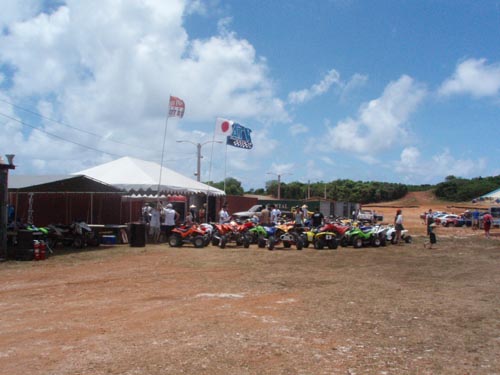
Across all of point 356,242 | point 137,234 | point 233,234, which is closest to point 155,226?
point 137,234

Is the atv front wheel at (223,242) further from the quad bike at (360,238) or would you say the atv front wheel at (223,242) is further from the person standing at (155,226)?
the quad bike at (360,238)

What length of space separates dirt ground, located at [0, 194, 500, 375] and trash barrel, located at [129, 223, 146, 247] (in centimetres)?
481

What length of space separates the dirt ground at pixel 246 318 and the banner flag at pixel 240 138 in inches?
569

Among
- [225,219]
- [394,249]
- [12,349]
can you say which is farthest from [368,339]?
[225,219]

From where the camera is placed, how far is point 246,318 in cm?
738

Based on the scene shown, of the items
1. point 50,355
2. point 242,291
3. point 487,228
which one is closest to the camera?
point 50,355

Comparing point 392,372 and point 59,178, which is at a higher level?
point 59,178

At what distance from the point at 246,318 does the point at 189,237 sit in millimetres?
11697

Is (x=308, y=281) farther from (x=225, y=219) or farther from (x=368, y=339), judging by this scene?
(x=225, y=219)

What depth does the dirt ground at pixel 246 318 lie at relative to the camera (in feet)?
17.7

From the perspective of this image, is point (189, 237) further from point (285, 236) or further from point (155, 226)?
point (285, 236)

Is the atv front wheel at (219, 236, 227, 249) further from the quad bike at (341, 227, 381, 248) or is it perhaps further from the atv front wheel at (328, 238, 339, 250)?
the quad bike at (341, 227, 381, 248)

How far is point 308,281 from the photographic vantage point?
11.0 metres

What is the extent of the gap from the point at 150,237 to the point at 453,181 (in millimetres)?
84678
